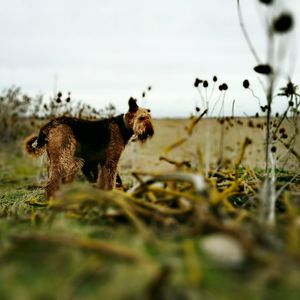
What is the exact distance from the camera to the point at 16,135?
21703 mm

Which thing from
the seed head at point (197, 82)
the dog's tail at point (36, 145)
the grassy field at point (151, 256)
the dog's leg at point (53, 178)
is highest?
the seed head at point (197, 82)

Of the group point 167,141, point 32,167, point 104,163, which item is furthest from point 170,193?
point 167,141

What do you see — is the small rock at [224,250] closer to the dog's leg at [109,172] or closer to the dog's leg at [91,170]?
the dog's leg at [109,172]

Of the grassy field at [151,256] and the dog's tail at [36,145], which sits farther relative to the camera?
the dog's tail at [36,145]

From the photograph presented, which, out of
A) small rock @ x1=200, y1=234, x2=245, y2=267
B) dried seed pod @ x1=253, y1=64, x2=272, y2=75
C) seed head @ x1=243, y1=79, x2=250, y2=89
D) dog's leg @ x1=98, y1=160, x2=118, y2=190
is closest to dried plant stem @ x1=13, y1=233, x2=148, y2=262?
small rock @ x1=200, y1=234, x2=245, y2=267

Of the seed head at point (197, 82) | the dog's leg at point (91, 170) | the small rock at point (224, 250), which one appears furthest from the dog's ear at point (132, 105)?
the small rock at point (224, 250)

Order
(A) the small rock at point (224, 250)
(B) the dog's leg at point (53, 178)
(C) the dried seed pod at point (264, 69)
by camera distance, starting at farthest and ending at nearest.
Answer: (B) the dog's leg at point (53, 178)
(C) the dried seed pod at point (264, 69)
(A) the small rock at point (224, 250)

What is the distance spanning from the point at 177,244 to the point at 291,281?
0.61m

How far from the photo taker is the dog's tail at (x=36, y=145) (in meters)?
7.36

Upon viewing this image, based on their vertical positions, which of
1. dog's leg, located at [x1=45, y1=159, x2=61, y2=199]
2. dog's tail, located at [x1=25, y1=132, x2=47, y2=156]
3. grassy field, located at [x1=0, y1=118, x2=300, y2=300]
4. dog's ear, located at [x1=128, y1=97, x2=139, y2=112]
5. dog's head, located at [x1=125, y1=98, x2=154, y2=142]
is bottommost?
dog's leg, located at [x1=45, y1=159, x2=61, y2=199]

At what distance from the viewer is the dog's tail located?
736 centimetres

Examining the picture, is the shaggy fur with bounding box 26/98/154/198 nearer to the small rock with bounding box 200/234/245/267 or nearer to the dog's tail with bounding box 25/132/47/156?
the dog's tail with bounding box 25/132/47/156

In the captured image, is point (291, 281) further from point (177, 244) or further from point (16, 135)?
point (16, 135)

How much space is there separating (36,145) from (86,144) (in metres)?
0.85
